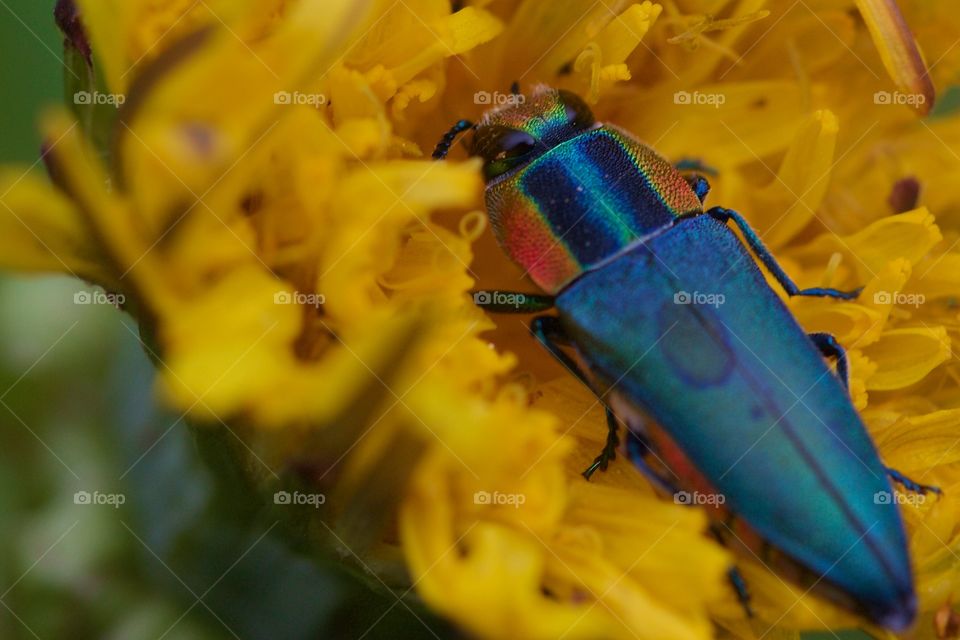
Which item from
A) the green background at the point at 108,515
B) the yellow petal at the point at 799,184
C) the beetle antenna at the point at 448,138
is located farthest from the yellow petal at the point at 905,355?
the green background at the point at 108,515

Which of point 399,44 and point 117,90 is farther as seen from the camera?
point 399,44

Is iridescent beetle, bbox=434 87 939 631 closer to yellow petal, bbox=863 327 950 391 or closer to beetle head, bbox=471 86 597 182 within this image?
beetle head, bbox=471 86 597 182

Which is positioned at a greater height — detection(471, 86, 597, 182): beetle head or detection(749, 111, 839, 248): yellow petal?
detection(471, 86, 597, 182): beetle head

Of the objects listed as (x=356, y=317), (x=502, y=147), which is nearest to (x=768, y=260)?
(x=502, y=147)

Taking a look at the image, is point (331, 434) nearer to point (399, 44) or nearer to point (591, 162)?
point (399, 44)

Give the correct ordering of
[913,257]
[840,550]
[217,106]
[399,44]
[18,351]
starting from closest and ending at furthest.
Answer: [217,106] → [840,550] → [399,44] → [18,351] → [913,257]

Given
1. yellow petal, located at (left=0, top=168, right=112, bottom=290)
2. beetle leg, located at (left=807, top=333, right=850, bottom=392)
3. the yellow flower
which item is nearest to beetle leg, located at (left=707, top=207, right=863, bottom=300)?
beetle leg, located at (left=807, top=333, right=850, bottom=392)

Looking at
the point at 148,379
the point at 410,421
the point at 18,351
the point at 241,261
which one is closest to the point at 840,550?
the point at 410,421
